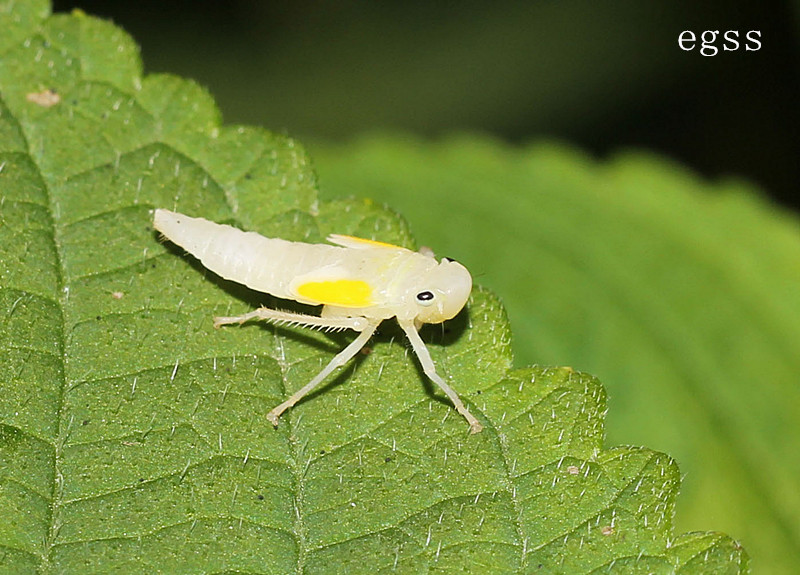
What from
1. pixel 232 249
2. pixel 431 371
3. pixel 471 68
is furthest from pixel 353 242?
pixel 471 68

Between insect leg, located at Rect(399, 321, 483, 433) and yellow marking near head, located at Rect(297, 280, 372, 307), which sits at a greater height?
yellow marking near head, located at Rect(297, 280, 372, 307)

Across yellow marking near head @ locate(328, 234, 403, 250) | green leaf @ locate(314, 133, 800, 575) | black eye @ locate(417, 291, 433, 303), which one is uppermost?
yellow marking near head @ locate(328, 234, 403, 250)

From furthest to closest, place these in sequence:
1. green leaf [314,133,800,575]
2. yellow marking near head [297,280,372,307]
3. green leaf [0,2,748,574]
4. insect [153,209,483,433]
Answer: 1. green leaf [314,133,800,575]
2. yellow marking near head [297,280,372,307]
3. insect [153,209,483,433]
4. green leaf [0,2,748,574]

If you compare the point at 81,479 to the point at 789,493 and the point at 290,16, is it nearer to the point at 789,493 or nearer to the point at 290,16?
the point at 789,493

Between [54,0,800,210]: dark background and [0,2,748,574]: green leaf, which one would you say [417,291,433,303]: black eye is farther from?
[54,0,800,210]: dark background

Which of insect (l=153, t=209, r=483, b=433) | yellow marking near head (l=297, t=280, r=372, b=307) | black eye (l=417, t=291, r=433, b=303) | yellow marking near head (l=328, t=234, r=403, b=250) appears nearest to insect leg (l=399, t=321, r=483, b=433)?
insect (l=153, t=209, r=483, b=433)

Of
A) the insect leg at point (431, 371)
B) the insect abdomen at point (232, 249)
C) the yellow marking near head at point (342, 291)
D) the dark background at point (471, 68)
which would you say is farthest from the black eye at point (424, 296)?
the dark background at point (471, 68)

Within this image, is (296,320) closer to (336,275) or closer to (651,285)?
(336,275)
